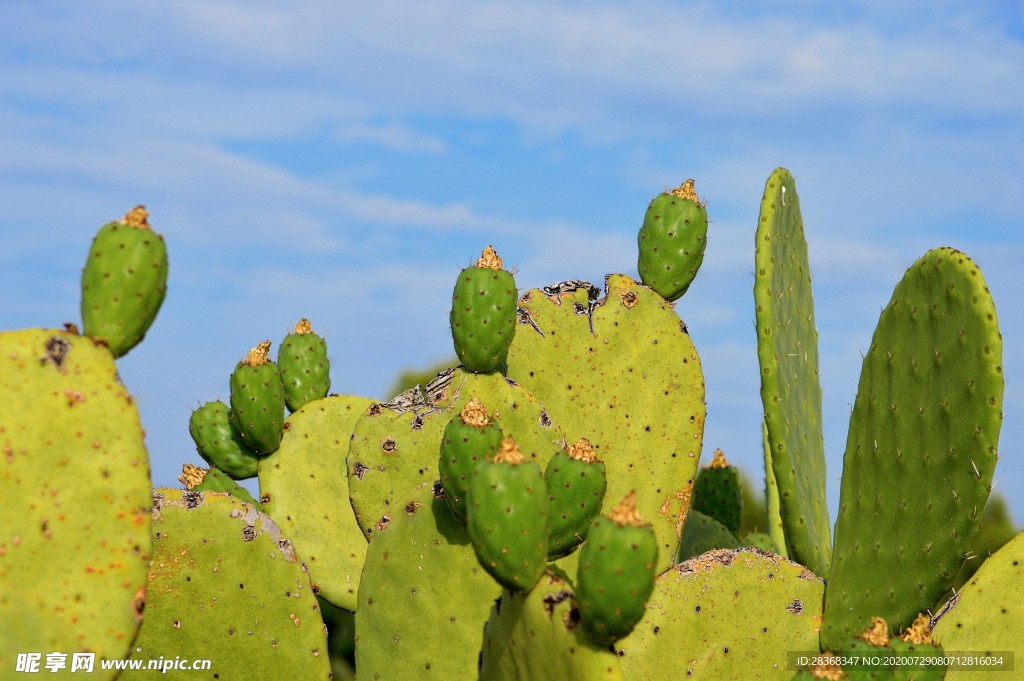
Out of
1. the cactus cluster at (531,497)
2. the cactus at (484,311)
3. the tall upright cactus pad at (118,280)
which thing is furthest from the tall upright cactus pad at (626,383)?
the tall upright cactus pad at (118,280)

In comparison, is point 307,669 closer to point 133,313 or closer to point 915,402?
point 133,313

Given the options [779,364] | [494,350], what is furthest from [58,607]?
[779,364]

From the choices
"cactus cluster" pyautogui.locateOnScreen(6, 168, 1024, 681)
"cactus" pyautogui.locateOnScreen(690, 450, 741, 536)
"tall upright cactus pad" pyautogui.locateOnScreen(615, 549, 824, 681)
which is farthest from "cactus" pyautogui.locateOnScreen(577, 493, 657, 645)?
"cactus" pyautogui.locateOnScreen(690, 450, 741, 536)

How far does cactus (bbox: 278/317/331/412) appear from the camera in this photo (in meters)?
5.37

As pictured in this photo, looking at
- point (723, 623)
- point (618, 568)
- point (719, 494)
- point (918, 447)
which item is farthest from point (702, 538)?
point (618, 568)

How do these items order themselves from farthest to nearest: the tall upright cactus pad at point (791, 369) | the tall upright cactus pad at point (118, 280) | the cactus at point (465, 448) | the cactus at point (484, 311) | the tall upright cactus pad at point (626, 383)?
1. the tall upright cactus pad at point (626, 383)
2. the tall upright cactus pad at point (791, 369)
3. the cactus at point (484, 311)
4. the cactus at point (465, 448)
5. the tall upright cactus pad at point (118, 280)

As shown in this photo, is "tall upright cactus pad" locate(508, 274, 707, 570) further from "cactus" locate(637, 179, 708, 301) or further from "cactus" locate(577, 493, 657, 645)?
"cactus" locate(577, 493, 657, 645)

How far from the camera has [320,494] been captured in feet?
16.9

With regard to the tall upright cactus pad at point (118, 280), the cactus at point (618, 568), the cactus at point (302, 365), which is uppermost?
the tall upright cactus pad at point (118, 280)

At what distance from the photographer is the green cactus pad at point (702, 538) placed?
5.60 meters

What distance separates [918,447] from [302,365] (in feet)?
9.99

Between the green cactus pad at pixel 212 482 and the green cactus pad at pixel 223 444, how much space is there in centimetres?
5

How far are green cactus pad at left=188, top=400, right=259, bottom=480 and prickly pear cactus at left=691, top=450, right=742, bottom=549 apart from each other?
8.60 ft

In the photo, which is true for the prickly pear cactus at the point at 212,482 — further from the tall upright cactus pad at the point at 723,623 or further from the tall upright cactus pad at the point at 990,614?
the tall upright cactus pad at the point at 990,614
